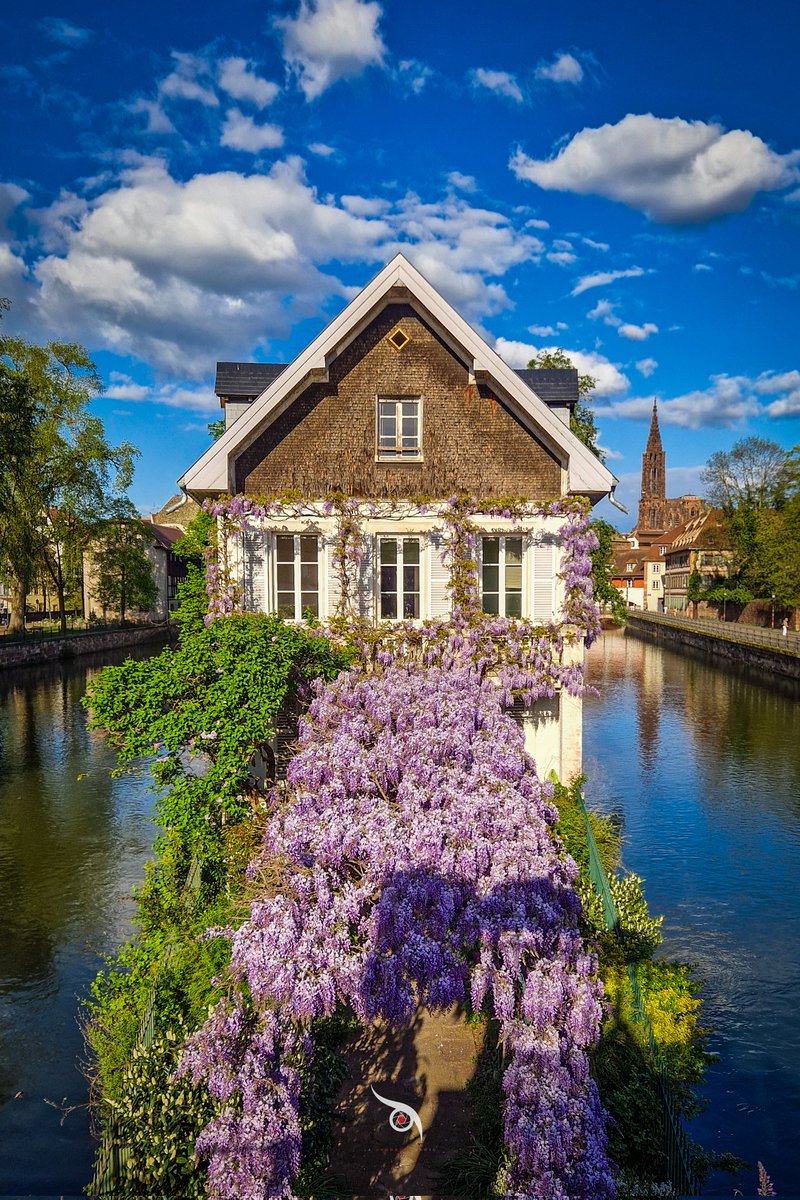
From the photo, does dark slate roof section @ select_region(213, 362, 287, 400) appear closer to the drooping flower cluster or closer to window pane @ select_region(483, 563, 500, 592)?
window pane @ select_region(483, 563, 500, 592)

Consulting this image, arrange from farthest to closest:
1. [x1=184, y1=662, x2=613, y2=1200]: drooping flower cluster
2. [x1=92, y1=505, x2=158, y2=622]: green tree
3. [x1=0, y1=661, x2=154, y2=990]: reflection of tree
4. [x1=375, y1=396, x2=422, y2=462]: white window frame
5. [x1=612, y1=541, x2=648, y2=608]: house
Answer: [x1=612, y1=541, x2=648, y2=608]: house < [x1=92, y1=505, x2=158, y2=622]: green tree < [x1=375, y1=396, x2=422, y2=462]: white window frame < [x1=0, y1=661, x2=154, y2=990]: reflection of tree < [x1=184, y1=662, x2=613, y2=1200]: drooping flower cluster

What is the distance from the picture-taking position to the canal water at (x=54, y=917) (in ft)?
29.5

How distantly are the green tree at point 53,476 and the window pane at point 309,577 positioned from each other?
37592 millimetres

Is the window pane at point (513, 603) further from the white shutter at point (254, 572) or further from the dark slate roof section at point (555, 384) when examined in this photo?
the white shutter at point (254, 572)

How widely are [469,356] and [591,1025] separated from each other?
1223cm

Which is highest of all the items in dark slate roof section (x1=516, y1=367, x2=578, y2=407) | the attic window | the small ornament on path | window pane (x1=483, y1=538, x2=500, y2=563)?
the attic window

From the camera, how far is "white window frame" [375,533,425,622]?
15500 millimetres

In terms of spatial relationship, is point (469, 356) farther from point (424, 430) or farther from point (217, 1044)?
point (217, 1044)

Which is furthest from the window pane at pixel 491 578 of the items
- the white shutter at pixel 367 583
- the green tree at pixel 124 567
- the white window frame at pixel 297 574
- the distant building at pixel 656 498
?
the distant building at pixel 656 498

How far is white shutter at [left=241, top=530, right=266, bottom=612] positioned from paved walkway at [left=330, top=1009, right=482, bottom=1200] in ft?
27.7

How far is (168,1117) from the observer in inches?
259

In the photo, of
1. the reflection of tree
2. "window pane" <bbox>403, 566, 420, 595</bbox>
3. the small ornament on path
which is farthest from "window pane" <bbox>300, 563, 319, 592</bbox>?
the small ornament on path

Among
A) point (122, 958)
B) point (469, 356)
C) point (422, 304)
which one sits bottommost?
point (122, 958)

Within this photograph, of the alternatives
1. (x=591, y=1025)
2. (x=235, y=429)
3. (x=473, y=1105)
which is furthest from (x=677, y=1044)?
(x=235, y=429)
